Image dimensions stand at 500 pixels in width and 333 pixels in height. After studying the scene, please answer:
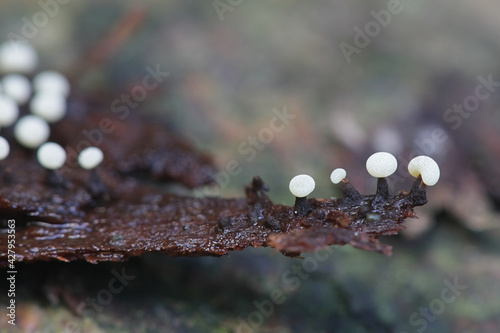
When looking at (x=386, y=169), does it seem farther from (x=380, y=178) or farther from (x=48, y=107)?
(x=48, y=107)

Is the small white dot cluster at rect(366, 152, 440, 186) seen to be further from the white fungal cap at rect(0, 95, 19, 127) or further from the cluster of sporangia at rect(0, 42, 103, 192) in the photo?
the white fungal cap at rect(0, 95, 19, 127)

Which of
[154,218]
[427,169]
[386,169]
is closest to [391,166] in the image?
[386,169]

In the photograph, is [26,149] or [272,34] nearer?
[26,149]

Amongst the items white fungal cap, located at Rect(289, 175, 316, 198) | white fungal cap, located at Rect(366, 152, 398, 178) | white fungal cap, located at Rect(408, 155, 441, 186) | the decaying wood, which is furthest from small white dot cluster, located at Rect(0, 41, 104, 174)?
white fungal cap, located at Rect(408, 155, 441, 186)

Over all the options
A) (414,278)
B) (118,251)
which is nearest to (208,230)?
(118,251)

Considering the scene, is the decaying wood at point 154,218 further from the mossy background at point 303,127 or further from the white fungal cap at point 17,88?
the white fungal cap at point 17,88

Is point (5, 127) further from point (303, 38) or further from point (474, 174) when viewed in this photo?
point (474, 174)
